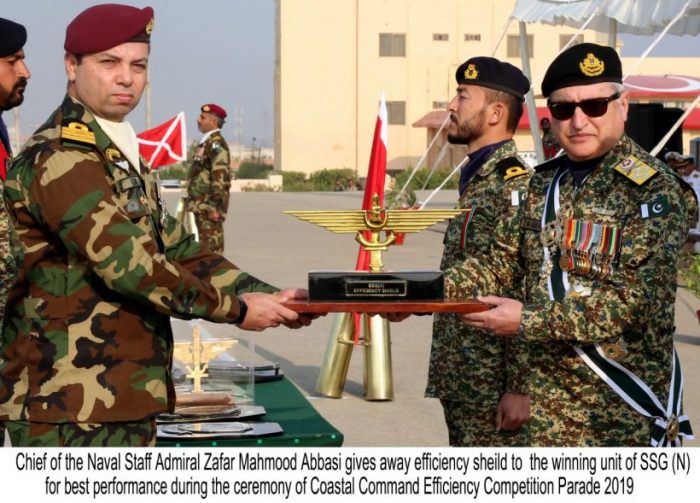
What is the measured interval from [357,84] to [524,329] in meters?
59.4

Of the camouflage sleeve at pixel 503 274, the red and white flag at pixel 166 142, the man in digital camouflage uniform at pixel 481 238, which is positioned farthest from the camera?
the red and white flag at pixel 166 142

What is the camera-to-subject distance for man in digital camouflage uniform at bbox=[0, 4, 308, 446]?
3.14m

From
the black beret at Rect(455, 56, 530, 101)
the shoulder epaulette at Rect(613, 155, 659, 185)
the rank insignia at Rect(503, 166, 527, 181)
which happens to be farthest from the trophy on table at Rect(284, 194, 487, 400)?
the black beret at Rect(455, 56, 530, 101)

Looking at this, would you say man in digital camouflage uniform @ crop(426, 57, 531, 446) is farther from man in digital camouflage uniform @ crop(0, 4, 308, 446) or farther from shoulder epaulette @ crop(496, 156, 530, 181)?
man in digital camouflage uniform @ crop(0, 4, 308, 446)

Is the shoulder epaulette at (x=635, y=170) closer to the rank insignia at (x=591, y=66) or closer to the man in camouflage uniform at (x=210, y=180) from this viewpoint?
the rank insignia at (x=591, y=66)

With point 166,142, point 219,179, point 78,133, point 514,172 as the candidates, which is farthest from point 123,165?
point 166,142

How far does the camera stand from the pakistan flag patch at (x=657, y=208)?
127 inches

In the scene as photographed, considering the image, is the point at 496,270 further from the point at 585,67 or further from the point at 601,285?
the point at 585,67

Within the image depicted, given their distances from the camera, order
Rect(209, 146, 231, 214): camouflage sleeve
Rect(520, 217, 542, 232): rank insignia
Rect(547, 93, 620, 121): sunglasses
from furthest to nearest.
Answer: Rect(209, 146, 231, 214): camouflage sleeve
Rect(520, 217, 542, 232): rank insignia
Rect(547, 93, 620, 121): sunglasses

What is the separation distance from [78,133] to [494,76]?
1901mm

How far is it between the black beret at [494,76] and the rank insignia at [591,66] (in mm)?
1119

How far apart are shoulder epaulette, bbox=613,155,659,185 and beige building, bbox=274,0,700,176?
57.9m

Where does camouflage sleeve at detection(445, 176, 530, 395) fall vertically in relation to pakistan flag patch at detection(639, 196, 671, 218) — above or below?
below

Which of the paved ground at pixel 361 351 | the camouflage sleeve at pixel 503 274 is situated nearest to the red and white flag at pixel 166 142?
the paved ground at pixel 361 351
